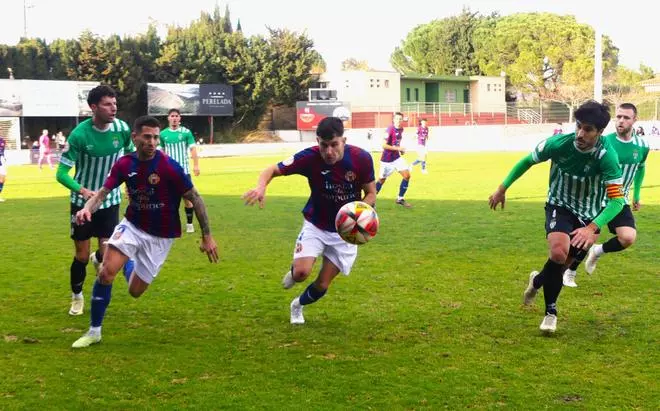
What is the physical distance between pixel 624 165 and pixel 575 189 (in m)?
2.72

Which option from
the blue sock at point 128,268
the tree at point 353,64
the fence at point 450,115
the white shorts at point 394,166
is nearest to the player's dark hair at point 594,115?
the blue sock at point 128,268

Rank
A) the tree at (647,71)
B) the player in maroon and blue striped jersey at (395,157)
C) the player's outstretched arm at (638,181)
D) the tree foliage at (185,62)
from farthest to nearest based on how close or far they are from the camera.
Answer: the tree at (647,71) → the tree foliage at (185,62) → the player in maroon and blue striped jersey at (395,157) → the player's outstretched arm at (638,181)

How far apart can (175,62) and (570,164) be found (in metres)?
58.5

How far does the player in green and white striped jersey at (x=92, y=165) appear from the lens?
780 cm

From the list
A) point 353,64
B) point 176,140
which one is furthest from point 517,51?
point 176,140

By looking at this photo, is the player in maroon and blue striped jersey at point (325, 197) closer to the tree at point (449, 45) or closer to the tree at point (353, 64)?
the tree at point (449, 45)

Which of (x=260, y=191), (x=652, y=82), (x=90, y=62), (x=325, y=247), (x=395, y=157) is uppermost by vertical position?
(x=90, y=62)

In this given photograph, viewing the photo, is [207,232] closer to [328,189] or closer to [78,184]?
[328,189]

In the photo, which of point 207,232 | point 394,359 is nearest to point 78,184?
point 207,232

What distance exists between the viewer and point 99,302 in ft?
22.2

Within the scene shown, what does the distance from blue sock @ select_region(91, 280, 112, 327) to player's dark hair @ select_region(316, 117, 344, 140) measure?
232cm

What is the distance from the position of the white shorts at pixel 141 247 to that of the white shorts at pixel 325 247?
49.0 inches

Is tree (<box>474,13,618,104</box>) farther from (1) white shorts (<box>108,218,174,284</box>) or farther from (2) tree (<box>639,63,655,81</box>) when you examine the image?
(1) white shorts (<box>108,218,174,284</box>)

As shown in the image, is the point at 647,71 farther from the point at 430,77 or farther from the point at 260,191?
the point at 260,191
